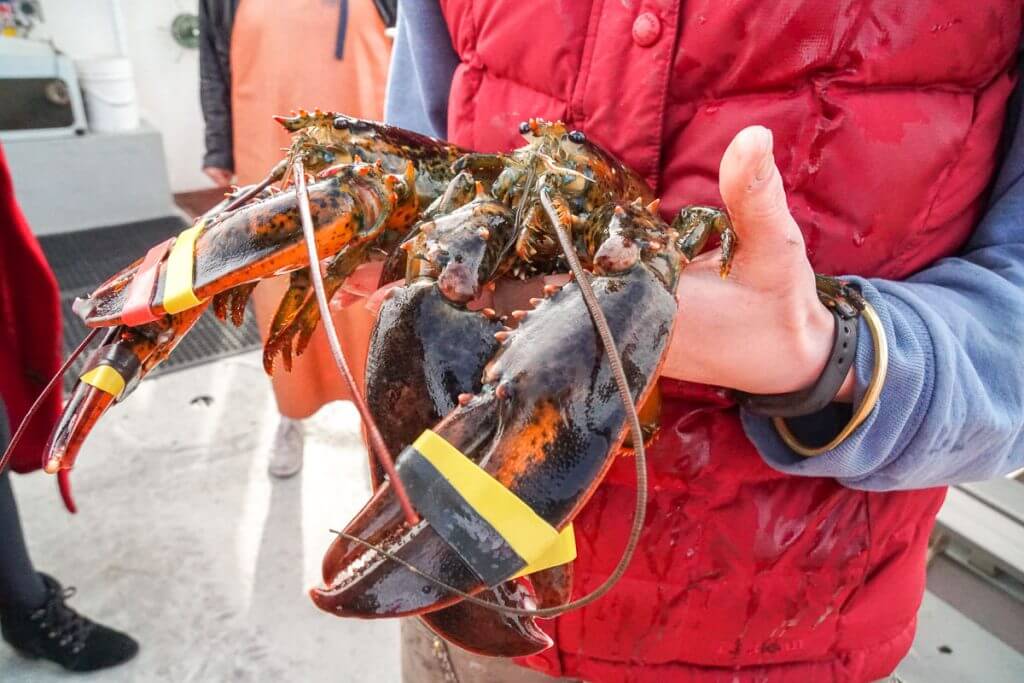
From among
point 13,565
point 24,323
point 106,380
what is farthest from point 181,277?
point 13,565

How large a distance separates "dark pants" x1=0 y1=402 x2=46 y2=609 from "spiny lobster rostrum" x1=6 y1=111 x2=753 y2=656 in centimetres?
143

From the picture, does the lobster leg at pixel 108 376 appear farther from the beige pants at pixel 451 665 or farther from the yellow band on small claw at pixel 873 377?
the yellow band on small claw at pixel 873 377

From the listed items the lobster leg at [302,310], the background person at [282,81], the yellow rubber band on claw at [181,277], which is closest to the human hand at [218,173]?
the background person at [282,81]

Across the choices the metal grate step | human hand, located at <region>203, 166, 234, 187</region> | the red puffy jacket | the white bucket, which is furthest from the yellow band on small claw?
the white bucket

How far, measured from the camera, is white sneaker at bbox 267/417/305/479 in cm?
277

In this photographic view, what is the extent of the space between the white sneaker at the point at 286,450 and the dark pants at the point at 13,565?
894mm

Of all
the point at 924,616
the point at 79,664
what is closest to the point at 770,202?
the point at 924,616

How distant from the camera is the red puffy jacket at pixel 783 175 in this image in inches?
30.8

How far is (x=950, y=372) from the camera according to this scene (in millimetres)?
737

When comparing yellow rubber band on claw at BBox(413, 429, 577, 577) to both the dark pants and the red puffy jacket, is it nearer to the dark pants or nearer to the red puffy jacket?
Answer: the red puffy jacket

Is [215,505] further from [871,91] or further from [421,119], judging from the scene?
[871,91]

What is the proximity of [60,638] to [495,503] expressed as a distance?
2029 mm

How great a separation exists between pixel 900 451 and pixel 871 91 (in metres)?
0.40

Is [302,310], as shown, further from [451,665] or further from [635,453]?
[451,665]
